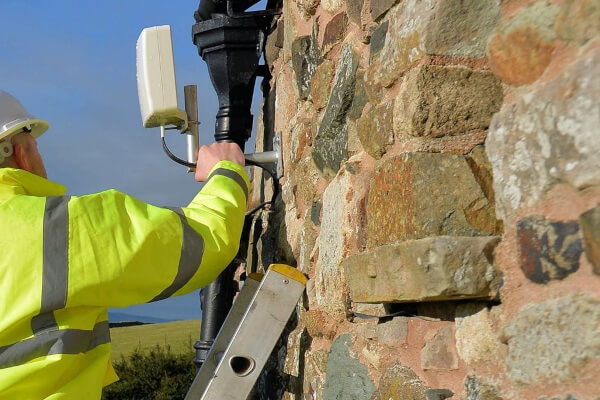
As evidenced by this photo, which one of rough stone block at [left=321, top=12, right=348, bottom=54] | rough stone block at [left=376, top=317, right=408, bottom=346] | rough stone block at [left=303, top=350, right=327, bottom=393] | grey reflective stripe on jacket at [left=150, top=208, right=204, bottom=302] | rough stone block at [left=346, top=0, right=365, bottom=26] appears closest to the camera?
rough stone block at [left=376, top=317, right=408, bottom=346]

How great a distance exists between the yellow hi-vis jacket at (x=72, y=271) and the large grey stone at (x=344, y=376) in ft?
1.59

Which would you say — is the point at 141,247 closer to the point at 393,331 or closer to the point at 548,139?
the point at 393,331

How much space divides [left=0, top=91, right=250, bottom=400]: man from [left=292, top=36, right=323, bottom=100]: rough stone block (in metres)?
0.84

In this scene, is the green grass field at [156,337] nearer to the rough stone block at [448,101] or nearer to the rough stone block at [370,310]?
the rough stone block at [370,310]

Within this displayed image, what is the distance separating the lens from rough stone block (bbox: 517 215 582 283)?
4.59 feet

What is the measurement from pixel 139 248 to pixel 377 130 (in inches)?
25.9

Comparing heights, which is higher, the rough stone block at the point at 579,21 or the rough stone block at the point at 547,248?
the rough stone block at the point at 579,21

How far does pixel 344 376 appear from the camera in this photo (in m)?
2.37

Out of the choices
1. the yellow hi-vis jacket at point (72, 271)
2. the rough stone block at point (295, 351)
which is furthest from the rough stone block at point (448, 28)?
the rough stone block at point (295, 351)

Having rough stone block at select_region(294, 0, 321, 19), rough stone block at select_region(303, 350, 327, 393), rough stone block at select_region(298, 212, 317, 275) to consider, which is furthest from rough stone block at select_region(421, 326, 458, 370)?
rough stone block at select_region(294, 0, 321, 19)

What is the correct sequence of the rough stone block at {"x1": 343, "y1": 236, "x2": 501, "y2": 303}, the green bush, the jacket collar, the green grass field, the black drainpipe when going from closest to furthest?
the rough stone block at {"x1": 343, "y1": 236, "x2": 501, "y2": 303} → the jacket collar → the black drainpipe → the green bush → the green grass field

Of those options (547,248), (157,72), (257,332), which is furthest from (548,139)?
(157,72)

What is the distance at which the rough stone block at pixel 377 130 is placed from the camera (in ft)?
6.48

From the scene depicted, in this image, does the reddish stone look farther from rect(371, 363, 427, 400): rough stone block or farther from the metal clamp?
the metal clamp
